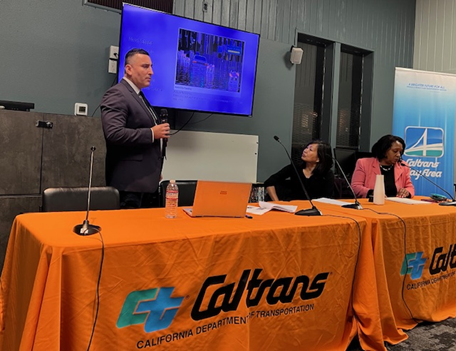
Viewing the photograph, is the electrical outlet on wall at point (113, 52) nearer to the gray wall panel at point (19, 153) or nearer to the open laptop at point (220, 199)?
the gray wall panel at point (19, 153)

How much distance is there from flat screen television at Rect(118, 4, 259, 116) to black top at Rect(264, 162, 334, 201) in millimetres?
714

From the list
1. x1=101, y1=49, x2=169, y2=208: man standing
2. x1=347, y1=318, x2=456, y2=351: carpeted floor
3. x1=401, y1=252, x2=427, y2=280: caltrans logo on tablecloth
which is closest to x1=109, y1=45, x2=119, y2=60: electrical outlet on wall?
x1=101, y1=49, x2=169, y2=208: man standing

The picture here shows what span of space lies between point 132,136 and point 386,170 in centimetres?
228

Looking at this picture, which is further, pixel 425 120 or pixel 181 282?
pixel 425 120

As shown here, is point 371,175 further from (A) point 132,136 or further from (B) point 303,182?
(A) point 132,136

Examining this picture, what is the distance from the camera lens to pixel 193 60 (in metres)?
3.30

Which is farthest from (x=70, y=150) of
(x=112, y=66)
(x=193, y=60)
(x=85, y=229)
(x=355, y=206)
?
(x=355, y=206)

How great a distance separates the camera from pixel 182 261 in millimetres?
1345

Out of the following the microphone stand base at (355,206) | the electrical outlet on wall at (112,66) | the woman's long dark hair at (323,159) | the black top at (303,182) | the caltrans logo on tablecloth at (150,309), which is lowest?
the caltrans logo on tablecloth at (150,309)

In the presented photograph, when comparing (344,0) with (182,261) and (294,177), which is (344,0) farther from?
(182,261)

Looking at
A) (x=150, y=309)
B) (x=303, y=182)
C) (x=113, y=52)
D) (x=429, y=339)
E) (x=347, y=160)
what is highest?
(x=113, y=52)

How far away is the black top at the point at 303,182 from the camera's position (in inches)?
124

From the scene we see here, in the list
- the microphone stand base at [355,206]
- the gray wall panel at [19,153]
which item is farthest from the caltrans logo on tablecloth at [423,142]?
the gray wall panel at [19,153]

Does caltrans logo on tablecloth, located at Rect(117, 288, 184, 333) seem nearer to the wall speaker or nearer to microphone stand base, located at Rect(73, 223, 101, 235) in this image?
microphone stand base, located at Rect(73, 223, 101, 235)
